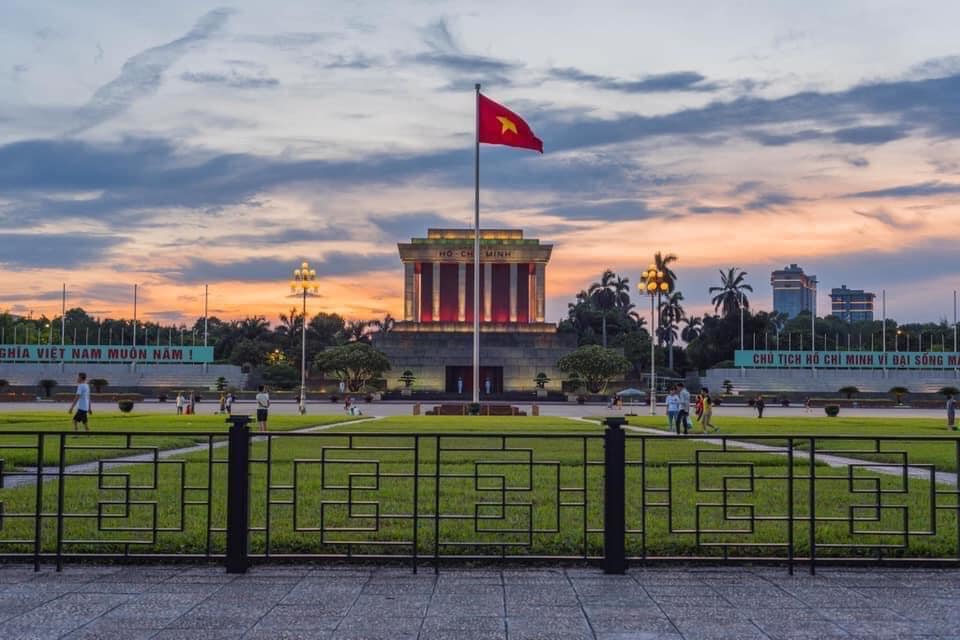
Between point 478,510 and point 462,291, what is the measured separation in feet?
296

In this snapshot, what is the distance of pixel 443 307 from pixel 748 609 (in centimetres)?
9371

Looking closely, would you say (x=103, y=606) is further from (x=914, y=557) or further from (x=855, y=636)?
(x=914, y=557)

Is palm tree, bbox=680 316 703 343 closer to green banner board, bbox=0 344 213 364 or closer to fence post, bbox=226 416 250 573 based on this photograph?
green banner board, bbox=0 344 213 364

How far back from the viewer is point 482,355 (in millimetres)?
88625

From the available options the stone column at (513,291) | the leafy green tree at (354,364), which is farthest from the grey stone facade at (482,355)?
the stone column at (513,291)

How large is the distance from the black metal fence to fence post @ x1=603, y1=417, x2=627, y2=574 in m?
0.01

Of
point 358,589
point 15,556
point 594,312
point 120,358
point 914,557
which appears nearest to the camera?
point 358,589

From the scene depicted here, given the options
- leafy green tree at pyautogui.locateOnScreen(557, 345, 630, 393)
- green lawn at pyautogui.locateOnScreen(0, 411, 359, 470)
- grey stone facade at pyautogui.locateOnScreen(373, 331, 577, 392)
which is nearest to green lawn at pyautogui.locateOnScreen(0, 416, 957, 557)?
green lawn at pyautogui.locateOnScreen(0, 411, 359, 470)

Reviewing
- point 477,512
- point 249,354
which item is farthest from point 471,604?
point 249,354

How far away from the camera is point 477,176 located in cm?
4178

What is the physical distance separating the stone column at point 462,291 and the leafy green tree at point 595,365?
20792mm

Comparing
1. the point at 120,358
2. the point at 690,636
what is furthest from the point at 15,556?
the point at 120,358

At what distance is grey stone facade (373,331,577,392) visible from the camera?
87375 millimetres

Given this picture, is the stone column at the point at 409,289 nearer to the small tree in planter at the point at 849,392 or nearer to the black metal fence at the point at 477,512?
the small tree in planter at the point at 849,392
